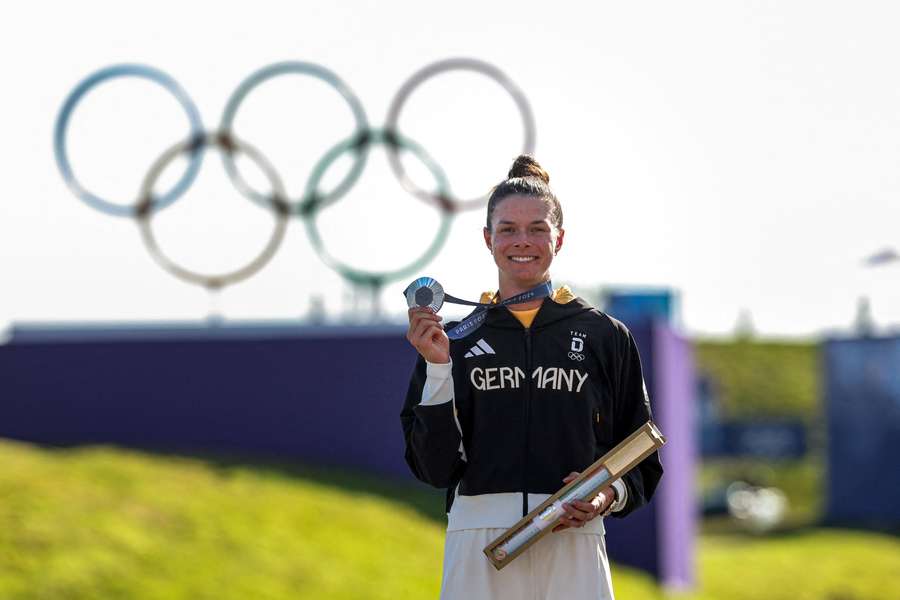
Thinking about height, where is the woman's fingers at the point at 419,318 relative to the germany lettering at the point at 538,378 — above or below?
above

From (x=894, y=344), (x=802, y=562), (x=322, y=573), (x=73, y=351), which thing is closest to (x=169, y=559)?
(x=322, y=573)

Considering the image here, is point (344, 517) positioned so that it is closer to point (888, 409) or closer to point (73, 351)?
point (73, 351)

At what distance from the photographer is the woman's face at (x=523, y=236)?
5352mm

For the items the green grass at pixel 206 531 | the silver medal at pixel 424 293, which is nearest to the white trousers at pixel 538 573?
the silver medal at pixel 424 293

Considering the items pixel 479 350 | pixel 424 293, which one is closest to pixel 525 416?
pixel 479 350

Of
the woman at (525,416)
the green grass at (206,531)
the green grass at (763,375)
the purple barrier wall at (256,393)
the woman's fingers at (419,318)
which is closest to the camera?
the woman's fingers at (419,318)

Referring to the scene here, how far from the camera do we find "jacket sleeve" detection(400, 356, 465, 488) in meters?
5.21

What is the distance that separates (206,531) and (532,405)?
1195cm

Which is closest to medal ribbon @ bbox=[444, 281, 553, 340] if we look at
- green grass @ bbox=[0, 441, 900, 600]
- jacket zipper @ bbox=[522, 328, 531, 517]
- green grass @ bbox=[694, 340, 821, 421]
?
jacket zipper @ bbox=[522, 328, 531, 517]

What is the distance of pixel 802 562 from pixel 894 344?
13.4 meters

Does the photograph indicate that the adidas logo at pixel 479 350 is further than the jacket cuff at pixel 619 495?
Yes

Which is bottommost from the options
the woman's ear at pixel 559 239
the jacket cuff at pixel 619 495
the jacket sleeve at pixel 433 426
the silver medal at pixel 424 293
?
the jacket cuff at pixel 619 495

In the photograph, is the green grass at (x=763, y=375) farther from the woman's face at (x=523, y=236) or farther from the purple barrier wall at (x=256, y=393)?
the woman's face at (x=523, y=236)

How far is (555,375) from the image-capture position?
17.8 feet
